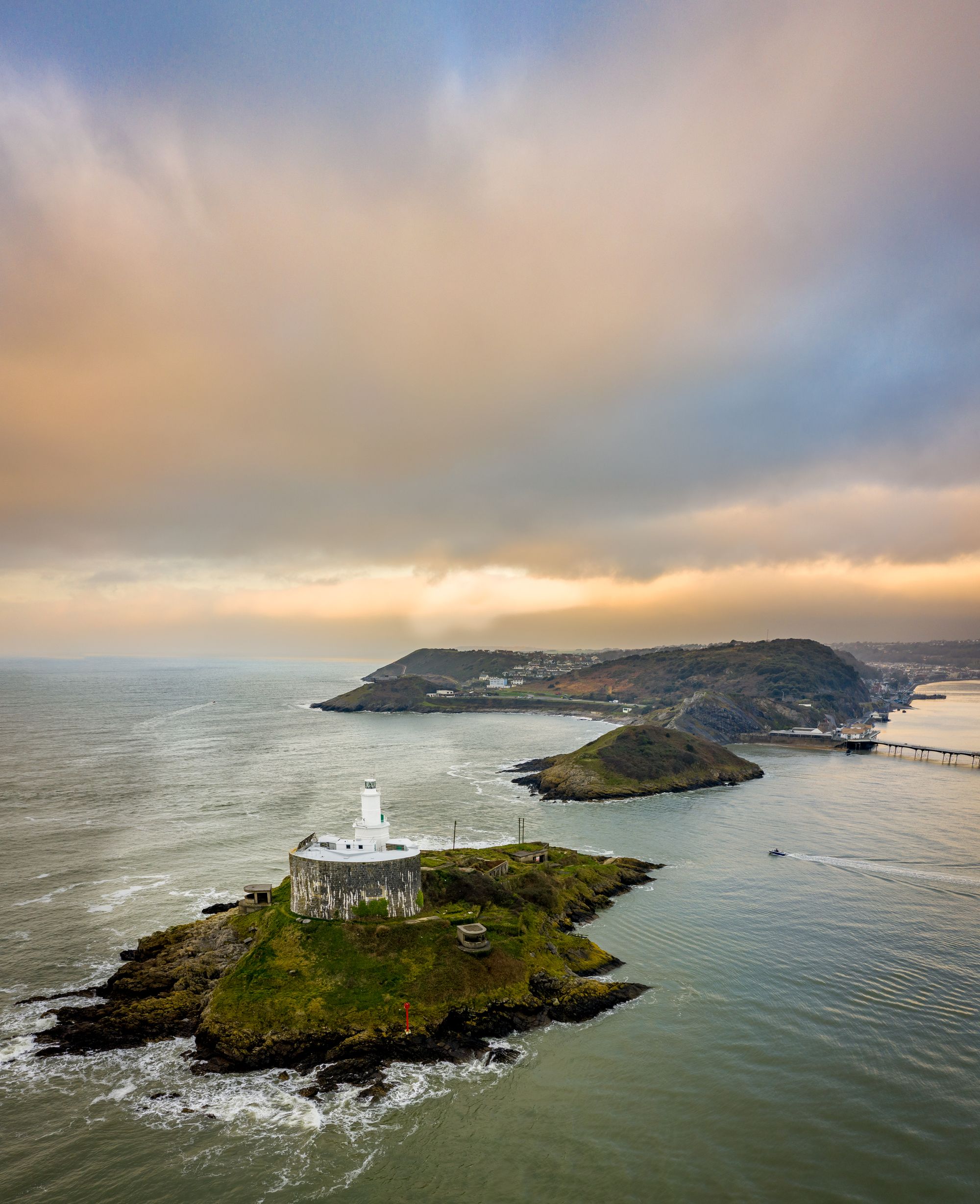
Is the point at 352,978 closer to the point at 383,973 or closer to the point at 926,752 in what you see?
the point at 383,973

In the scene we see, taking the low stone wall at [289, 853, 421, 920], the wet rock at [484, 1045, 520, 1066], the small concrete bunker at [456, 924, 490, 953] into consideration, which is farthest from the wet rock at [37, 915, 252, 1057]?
the wet rock at [484, 1045, 520, 1066]

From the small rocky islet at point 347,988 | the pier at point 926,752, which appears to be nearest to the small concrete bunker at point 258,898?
the small rocky islet at point 347,988

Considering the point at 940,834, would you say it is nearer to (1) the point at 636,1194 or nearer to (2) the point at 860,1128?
(2) the point at 860,1128

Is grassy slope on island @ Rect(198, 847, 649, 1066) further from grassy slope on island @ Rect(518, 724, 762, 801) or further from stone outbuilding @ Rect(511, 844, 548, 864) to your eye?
grassy slope on island @ Rect(518, 724, 762, 801)

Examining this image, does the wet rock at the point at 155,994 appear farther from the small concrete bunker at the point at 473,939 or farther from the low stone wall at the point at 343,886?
the small concrete bunker at the point at 473,939

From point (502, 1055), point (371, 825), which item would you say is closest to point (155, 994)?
point (371, 825)

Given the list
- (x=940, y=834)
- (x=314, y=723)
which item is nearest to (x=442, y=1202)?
(x=940, y=834)
